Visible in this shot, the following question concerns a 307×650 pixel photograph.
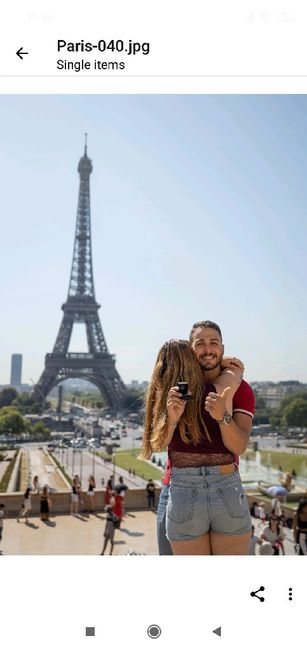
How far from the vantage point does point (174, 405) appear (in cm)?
155

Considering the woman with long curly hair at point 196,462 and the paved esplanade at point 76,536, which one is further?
the paved esplanade at point 76,536

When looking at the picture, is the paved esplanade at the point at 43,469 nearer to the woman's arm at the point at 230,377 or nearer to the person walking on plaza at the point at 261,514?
the person walking on plaza at the point at 261,514

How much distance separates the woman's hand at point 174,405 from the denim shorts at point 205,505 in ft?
0.58

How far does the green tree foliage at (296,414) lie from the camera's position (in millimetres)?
25870

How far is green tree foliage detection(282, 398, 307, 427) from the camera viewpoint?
1019 inches

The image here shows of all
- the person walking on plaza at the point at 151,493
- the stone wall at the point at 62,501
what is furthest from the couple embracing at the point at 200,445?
the person walking on plaza at the point at 151,493
